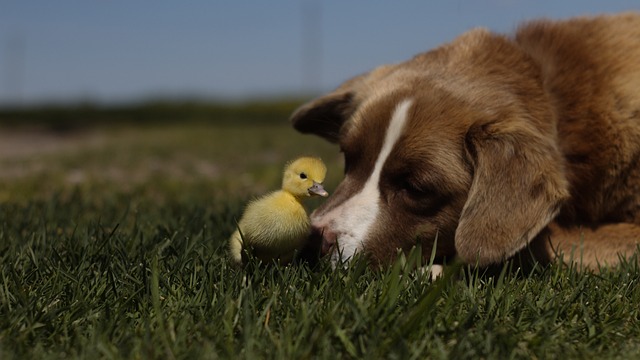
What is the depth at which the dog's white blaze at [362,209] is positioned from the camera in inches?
136

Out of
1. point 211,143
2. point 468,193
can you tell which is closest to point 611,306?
point 468,193

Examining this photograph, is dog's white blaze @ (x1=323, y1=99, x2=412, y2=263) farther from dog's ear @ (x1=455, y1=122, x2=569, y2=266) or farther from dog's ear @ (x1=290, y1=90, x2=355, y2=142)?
dog's ear @ (x1=290, y1=90, x2=355, y2=142)

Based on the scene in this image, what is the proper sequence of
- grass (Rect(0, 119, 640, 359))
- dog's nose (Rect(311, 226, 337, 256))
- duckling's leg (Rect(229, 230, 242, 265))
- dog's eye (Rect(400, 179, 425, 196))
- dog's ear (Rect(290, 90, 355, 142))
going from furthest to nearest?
dog's ear (Rect(290, 90, 355, 142)), dog's eye (Rect(400, 179, 425, 196)), dog's nose (Rect(311, 226, 337, 256)), duckling's leg (Rect(229, 230, 242, 265)), grass (Rect(0, 119, 640, 359))

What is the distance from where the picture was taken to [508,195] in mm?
3441

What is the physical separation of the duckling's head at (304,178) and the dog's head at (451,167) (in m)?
0.27

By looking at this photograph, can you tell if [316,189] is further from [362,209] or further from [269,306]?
[269,306]

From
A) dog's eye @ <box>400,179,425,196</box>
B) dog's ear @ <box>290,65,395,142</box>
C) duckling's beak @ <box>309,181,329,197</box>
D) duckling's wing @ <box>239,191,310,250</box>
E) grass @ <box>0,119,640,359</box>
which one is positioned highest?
dog's ear @ <box>290,65,395,142</box>

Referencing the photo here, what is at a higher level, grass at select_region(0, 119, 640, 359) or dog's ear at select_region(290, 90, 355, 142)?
dog's ear at select_region(290, 90, 355, 142)

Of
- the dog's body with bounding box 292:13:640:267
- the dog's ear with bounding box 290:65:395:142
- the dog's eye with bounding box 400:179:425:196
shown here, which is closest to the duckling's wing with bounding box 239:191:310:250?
the dog's body with bounding box 292:13:640:267

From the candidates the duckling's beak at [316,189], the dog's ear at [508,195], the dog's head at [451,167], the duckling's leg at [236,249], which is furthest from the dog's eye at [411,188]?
the duckling's leg at [236,249]

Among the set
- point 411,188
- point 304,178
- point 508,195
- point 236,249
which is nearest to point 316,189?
point 304,178

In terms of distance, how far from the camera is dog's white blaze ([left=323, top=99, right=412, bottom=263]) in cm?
346

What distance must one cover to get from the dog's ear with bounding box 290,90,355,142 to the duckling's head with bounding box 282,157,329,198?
132cm

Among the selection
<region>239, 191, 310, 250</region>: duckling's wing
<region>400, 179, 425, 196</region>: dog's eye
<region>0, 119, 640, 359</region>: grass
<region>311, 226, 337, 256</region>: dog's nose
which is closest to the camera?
<region>0, 119, 640, 359</region>: grass
